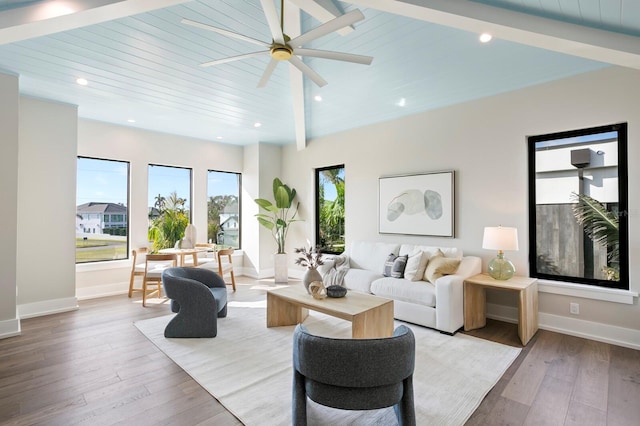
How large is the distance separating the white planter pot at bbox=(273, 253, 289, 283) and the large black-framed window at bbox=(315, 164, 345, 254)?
788mm

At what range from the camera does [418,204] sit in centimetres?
495

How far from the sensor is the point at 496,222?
4207 millimetres

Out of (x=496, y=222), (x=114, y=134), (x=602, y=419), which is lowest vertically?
(x=602, y=419)

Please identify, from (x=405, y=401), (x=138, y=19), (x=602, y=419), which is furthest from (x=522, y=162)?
(x=138, y=19)

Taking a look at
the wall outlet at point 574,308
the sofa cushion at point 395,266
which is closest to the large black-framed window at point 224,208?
the sofa cushion at point 395,266

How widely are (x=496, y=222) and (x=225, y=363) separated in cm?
364

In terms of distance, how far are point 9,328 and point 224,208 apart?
3.98 meters

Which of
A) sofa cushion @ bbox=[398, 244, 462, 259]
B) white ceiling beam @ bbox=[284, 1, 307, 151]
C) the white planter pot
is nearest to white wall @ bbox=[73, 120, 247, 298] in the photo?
the white planter pot

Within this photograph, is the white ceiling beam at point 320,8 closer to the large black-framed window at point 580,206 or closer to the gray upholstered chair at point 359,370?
the gray upholstered chair at point 359,370

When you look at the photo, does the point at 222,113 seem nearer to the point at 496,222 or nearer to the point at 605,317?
the point at 496,222

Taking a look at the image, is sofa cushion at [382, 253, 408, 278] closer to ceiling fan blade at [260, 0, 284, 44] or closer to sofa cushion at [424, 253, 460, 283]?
sofa cushion at [424, 253, 460, 283]

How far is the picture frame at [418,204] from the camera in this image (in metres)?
4.63

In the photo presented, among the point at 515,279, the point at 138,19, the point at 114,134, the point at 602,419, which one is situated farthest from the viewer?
the point at 114,134

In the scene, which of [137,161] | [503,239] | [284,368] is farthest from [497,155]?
[137,161]
